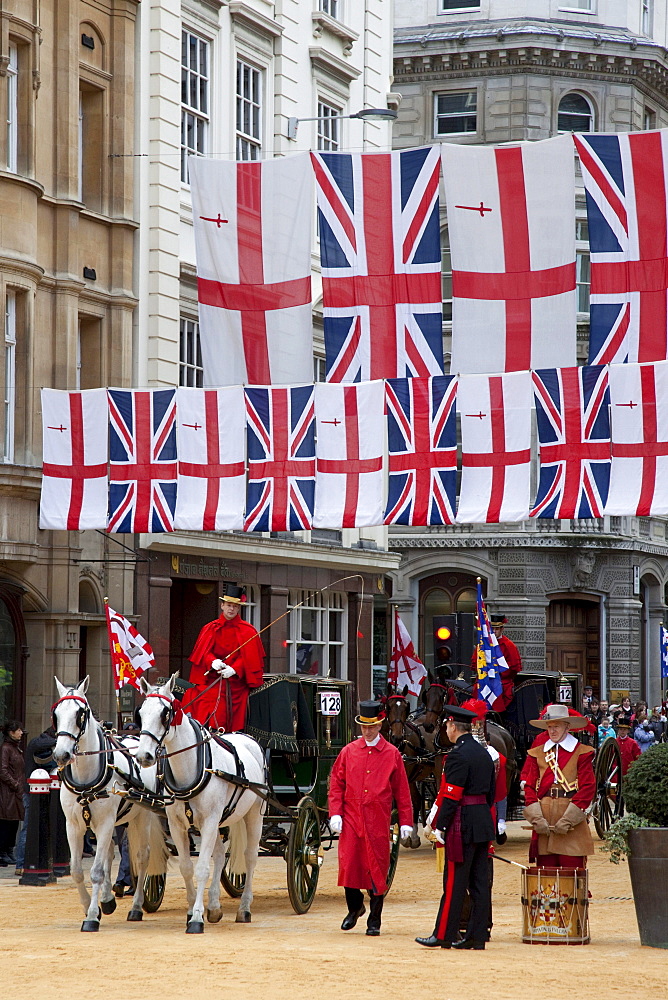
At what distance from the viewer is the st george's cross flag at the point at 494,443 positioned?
61.8 feet

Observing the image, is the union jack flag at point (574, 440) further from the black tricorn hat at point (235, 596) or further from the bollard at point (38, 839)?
the bollard at point (38, 839)

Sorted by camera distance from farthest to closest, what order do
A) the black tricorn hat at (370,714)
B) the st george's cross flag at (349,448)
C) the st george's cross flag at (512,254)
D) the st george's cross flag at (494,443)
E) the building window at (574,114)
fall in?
the building window at (574,114)
the st george's cross flag at (349,448)
the st george's cross flag at (512,254)
the st george's cross flag at (494,443)
the black tricorn hat at (370,714)

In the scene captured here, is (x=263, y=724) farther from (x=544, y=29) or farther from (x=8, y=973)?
(x=544, y=29)

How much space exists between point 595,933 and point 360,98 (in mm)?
23867

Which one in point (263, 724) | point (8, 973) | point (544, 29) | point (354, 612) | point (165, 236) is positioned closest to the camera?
point (8, 973)

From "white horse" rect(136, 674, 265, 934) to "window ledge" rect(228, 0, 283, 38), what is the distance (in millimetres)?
18088

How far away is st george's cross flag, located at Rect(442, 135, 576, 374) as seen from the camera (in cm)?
1909

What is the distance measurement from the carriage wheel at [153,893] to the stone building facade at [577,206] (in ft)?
94.9

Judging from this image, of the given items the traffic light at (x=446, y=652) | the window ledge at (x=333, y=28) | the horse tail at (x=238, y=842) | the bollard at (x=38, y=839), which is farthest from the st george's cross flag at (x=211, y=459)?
the window ledge at (x=333, y=28)

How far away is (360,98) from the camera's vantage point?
3438 cm

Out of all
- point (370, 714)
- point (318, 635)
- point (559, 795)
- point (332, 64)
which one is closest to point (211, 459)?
point (370, 714)

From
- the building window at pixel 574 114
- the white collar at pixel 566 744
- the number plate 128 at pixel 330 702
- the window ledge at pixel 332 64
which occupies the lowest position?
the white collar at pixel 566 744

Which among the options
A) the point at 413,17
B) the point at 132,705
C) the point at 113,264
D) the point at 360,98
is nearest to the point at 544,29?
the point at 413,17

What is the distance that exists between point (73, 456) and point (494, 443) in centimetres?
543
